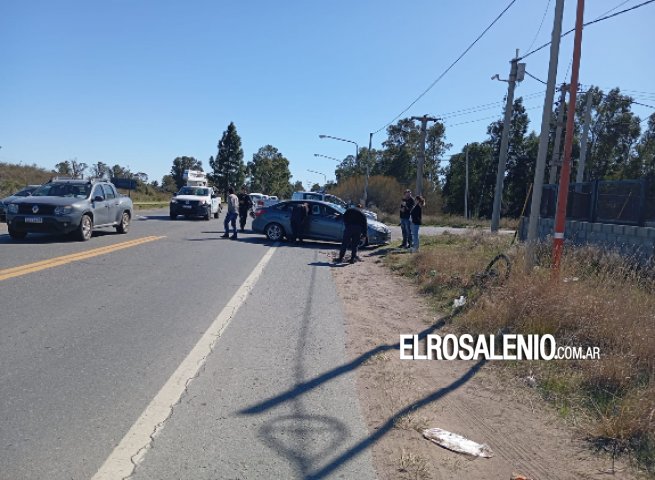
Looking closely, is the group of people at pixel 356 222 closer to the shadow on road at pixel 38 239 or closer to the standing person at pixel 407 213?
the standing person at pixel 407 213

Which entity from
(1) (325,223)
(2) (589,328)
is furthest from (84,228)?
(2) (589,328)

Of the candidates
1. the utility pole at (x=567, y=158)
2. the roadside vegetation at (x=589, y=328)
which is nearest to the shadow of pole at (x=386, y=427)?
the roadside vegetation at (x=589, y=328)

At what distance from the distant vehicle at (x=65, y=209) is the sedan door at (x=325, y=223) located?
6.46 m

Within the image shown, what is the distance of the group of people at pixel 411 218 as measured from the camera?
1524 cm

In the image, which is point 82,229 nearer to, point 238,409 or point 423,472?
point 238,409

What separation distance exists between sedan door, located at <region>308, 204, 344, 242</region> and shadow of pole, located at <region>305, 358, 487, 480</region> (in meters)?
12.0

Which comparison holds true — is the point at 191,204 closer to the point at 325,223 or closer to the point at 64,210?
the point at 325,223

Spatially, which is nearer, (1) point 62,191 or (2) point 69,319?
(2) point 69,319

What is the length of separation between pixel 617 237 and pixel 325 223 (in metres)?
8.96

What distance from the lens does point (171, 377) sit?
15.3 feet

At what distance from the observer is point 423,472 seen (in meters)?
3.31

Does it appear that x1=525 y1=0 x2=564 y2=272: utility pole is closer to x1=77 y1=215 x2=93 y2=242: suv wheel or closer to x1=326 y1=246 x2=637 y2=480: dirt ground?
x1=326 y1=246 x2=637 y2=480: dirt ground

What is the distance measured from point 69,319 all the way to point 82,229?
29.0 ft

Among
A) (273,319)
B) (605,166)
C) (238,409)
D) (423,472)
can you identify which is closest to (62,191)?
(273,319)
